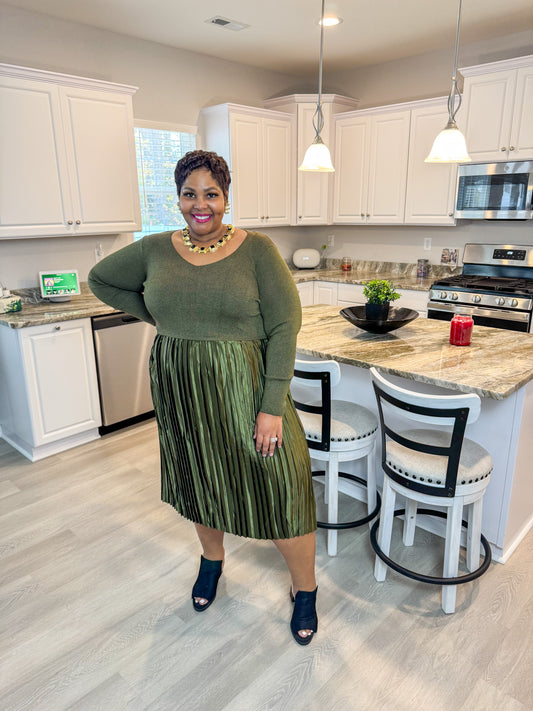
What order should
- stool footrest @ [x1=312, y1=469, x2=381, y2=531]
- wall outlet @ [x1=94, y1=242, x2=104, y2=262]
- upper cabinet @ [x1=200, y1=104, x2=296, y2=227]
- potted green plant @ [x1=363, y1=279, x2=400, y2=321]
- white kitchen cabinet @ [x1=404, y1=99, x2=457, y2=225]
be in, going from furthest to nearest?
1. upper cabinet @ [x1=200, y1=104, x2=296, y2=227]
2. white kitchen cabinet @ [x1=404, y1=99, x2=457, y2=225]
3. wall outlet @ [x1=94, y1=242, x2=104, y2=262]
4. potted green plant @ [x1=363, y1=279, x2=400, y2=321]
5. stool footrest @ [x1=312, y1=469, x2=381, y2=531]

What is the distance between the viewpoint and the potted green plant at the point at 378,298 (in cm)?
232

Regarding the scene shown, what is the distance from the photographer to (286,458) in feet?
5.24

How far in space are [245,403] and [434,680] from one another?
1.07m

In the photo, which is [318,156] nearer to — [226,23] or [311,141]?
[226,23]

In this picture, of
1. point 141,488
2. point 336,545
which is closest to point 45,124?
point 141,488

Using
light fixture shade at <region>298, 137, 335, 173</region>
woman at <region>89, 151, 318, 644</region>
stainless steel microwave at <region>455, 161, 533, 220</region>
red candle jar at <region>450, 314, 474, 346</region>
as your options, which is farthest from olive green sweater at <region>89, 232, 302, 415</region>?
stainless steel microwave at <region>455, 161, 533, 220</region>

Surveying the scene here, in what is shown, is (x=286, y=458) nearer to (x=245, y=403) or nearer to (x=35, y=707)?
(x=245, y=403)

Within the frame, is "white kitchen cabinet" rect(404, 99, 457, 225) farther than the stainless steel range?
Yes

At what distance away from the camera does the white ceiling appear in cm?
316

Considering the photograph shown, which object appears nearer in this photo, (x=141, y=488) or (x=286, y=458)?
(x=286, y=458)

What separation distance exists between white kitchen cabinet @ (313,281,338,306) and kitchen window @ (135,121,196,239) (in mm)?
1416

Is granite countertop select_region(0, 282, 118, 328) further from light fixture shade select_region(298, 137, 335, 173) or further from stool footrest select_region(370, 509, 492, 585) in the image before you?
stool footrest select_region(370, 509, 492, 585)

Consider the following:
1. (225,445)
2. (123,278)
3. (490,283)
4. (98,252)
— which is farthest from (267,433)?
(490,283)

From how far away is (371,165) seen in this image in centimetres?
446
